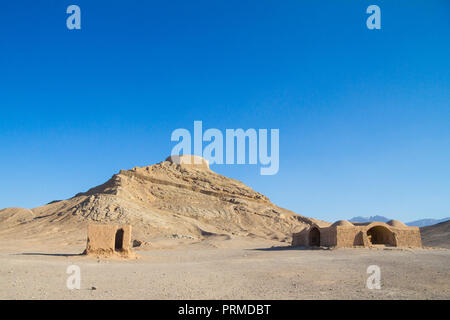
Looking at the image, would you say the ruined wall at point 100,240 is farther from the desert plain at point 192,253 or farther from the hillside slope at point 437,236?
the hillside slope at point 437,236

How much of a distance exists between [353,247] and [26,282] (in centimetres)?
2219

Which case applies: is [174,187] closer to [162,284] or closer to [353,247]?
[353,247]

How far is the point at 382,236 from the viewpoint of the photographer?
102 ft

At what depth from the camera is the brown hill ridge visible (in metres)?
42.2

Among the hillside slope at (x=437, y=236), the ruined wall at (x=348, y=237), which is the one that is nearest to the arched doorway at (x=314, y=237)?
the ruined wall at (x=348, y=237)

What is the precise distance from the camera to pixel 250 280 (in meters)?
10.9

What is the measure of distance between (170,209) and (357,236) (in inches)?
1328

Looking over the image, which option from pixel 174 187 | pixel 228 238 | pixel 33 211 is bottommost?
pixel 228 238

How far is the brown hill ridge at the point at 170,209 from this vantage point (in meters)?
42.2

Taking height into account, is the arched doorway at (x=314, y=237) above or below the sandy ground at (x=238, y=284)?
below

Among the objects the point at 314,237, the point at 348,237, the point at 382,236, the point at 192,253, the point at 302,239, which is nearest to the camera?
the point at 192,253

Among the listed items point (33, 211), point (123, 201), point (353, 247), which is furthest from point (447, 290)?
point (33, 211)

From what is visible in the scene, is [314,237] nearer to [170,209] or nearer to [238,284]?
[238,284]

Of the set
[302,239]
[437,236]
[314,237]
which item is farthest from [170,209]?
[437,236]
